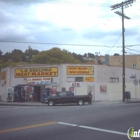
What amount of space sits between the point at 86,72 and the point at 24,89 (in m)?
8.37

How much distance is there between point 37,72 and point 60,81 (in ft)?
11.8

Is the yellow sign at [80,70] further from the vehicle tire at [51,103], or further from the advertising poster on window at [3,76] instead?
the advertising poster on window at [3,76]

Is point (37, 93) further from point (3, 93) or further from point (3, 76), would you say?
point (3, 76)

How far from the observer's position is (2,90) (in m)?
38.0

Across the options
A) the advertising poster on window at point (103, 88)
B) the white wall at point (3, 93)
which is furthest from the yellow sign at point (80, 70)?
the white wall at point (3, 93)

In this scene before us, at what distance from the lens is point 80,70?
34.8 m

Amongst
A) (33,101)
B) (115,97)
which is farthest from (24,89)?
(115,97)

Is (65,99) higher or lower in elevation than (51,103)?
higher

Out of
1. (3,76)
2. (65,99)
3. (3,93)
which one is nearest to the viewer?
(65,99)

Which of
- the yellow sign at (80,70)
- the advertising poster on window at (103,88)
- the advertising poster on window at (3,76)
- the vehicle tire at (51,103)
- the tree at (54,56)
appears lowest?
the vehicle tire at (51,103)

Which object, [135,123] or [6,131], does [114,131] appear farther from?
[6,131]

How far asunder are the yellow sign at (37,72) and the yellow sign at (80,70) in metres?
1.78

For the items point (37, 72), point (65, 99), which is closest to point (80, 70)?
point (37, 72)

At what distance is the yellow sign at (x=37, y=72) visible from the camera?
34.8 m
